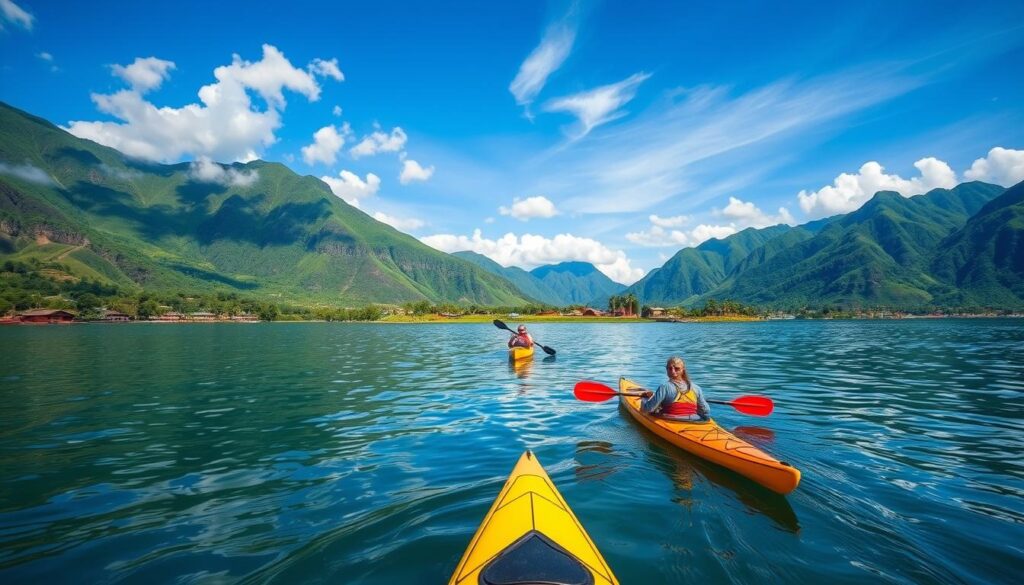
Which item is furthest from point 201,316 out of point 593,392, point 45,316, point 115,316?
point 593,392

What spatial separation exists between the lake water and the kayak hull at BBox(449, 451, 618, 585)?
42.3 inches

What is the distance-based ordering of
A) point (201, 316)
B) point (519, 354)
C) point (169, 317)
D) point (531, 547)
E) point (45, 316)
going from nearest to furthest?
point (531, 547) < point (519, 354) < point (45, 316) < point (169, 317) < point (201, 316)

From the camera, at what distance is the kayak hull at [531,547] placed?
473cm

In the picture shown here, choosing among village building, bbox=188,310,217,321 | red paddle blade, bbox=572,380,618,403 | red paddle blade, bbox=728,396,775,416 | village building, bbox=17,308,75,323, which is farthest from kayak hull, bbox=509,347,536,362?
village building, bbox=188,310,217,321

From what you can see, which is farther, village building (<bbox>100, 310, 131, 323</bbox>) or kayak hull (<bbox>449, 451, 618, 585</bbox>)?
village building (<bbox>100, 310, 131, 323</bbox>)

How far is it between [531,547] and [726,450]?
20.8ft

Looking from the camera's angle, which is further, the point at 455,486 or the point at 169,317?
the point at 169,317

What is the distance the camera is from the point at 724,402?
45.5 feet

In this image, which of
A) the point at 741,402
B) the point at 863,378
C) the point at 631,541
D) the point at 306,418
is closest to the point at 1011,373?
the point at 863,378

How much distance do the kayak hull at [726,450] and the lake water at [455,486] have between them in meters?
0.36

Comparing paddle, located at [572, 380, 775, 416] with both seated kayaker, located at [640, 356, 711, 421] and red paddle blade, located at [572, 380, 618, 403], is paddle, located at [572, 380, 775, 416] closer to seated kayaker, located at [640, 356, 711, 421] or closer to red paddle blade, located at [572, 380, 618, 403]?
red paddle blade, located at [572, 380, 618, 403]

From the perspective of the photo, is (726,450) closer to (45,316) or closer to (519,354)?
(519,354)

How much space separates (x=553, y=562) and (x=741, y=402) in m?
11.4

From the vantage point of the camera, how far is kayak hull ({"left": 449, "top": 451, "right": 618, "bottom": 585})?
15.5 feet
